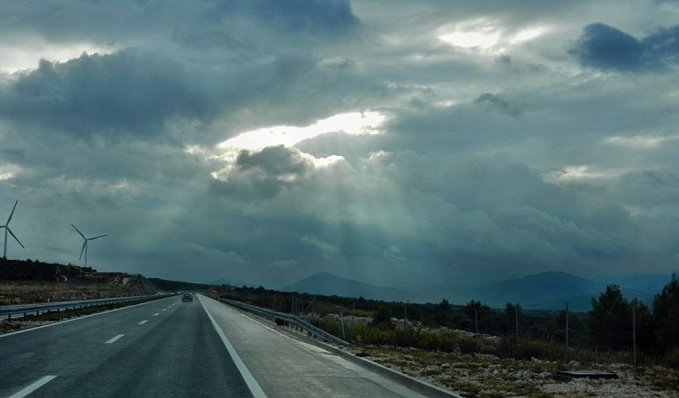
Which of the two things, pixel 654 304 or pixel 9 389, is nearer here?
pixel 9 389

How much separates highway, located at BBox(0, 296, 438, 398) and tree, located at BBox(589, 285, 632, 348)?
1365cm

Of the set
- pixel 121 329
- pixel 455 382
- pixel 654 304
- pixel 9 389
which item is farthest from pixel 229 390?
pixel 654 304

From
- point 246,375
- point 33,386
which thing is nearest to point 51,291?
point 246,375

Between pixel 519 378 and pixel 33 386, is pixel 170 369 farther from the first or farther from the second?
pixel 519 378

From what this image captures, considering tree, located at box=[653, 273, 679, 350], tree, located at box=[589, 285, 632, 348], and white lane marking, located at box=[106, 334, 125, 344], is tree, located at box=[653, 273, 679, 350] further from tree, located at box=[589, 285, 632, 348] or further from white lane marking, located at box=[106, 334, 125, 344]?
white lane marking, located at box=[106, 334, 125, 344]

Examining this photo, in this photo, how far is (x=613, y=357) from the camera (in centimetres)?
1950

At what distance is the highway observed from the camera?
1034 cm

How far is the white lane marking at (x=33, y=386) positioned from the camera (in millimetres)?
9328

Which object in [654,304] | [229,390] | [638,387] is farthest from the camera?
[654,304]

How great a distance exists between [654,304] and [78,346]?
37.5 metres

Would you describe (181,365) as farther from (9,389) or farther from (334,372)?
(9,389)

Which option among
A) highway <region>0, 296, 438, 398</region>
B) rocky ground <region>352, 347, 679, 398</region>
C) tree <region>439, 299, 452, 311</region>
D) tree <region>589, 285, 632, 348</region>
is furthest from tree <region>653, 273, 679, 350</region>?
tree <region>439, 299, 452, 311</region>

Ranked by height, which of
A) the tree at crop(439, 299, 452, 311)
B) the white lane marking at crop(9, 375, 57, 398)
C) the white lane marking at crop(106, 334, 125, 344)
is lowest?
the tree at crop(439, 299, 452, 311)

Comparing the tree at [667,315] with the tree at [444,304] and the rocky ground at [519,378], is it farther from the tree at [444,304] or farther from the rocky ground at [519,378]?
the tree at [444,304]
